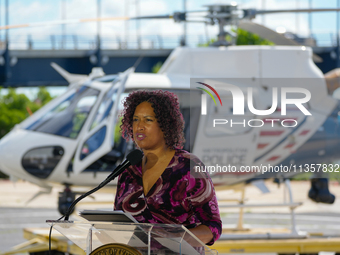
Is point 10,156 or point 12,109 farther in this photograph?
point 12,109

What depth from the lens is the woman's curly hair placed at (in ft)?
8.83

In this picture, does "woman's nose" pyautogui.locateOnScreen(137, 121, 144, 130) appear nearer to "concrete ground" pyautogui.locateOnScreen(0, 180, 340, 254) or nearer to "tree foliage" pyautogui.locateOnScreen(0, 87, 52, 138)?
"concrete ground" pyautogui.locateOnScreen(0, 180, 340, 254)

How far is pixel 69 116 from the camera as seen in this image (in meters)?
7.17

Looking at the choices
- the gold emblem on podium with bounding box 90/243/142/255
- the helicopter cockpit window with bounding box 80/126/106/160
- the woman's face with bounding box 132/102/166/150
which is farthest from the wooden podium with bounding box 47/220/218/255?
the helicopter cockpit window with bounding box 80/126/106/160

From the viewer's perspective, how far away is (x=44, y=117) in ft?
23.9

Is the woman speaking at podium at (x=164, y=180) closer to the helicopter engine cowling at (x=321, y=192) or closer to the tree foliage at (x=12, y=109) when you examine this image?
the helicopter engine cowling at (x=321, y=192)

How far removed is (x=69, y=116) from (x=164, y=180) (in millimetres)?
4768

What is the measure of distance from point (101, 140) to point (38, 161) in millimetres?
886

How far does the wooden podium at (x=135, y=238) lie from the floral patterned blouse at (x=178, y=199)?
0.31 m

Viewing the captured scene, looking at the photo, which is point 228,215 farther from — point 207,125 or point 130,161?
point 130,161

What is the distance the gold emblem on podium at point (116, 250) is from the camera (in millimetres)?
2113

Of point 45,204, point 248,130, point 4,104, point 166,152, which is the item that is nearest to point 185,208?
point 166,152

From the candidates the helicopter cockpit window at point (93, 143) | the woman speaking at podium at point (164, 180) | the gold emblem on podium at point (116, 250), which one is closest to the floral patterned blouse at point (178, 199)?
the woman speaking at podium at point (164, 180)

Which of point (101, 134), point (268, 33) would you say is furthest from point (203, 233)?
point (268, 33)
